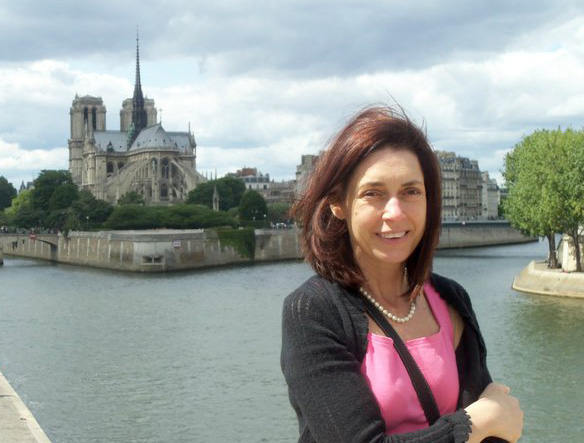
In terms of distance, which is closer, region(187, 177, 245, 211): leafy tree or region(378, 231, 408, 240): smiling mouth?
region(378, 231, 408, 240): smiling mouth

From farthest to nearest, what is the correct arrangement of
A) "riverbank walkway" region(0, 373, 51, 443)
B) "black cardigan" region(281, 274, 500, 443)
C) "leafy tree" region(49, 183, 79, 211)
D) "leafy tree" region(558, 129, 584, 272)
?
"leafy tree" region(49, 183, 79, 211), "leafy tree" region(558, 129, 584, 272), "riverbank walkway" region(0, 373, 51, 443), "black cardigan" region(281, 274, 500, 443)

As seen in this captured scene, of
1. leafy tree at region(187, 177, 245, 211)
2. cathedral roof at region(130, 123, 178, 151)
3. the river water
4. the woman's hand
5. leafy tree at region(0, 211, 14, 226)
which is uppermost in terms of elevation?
cathedral roof at region(130, 123, 178, 151)

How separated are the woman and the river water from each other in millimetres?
10019

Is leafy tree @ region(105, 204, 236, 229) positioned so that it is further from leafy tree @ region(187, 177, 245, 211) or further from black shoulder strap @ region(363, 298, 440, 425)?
black shoulder strap @ region(363, 298, 440, 425)

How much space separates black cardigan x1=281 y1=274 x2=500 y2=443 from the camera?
2072mm

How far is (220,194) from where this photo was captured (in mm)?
93250

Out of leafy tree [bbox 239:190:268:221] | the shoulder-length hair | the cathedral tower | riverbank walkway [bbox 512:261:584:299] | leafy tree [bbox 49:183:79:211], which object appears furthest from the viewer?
the cathedral tower

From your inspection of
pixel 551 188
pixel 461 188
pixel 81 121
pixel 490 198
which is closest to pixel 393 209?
pixel 551 188

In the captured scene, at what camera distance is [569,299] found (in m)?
28.3

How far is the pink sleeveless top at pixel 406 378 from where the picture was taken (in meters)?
2.12

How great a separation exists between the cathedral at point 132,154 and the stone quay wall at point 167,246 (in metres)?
31.5

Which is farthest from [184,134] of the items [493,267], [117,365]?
[117,365]

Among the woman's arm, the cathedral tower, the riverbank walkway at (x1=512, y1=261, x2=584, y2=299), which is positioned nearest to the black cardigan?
the woman's arm

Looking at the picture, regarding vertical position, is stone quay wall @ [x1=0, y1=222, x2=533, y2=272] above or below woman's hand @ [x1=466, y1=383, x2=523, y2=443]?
below
